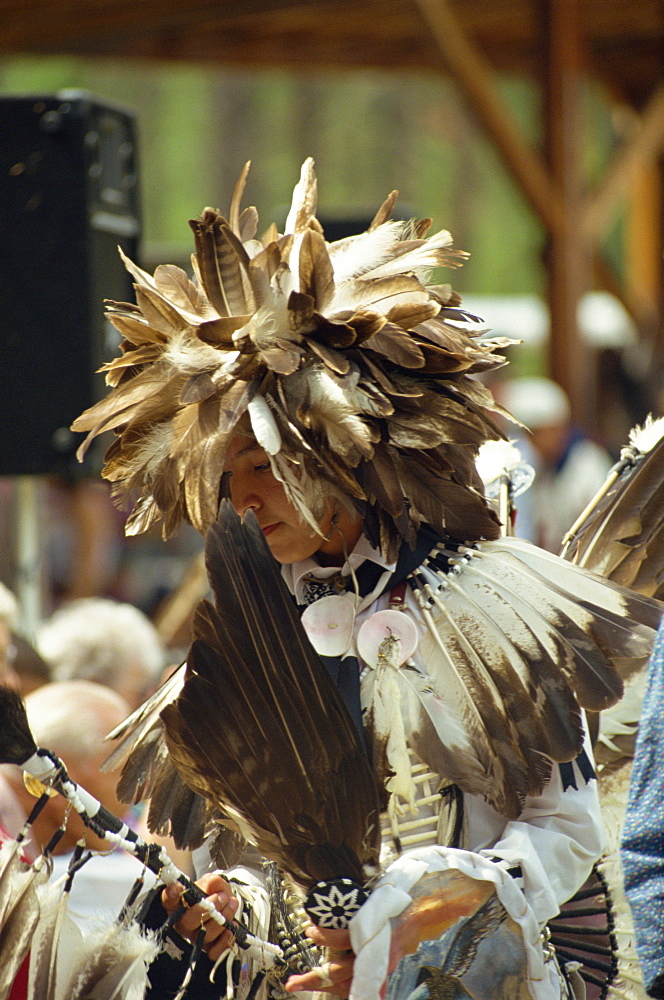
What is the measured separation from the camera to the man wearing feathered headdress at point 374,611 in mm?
1590

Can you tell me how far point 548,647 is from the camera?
1.75 m

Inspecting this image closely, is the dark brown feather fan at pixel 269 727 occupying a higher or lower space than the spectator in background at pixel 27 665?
higher

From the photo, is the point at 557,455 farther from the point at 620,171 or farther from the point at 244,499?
the point at 244,499

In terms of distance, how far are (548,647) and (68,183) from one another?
93.1 inches

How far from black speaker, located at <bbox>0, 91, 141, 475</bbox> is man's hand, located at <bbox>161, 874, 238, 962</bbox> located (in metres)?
1.85

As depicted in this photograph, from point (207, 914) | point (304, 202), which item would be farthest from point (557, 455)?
point (207, 914)

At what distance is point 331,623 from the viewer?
6.00ft

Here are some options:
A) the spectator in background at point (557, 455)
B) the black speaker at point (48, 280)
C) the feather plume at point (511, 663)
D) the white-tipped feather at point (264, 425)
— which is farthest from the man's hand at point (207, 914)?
the spectator in background at point (557, 455)

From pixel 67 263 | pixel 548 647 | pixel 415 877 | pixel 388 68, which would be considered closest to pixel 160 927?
pixel 415 877

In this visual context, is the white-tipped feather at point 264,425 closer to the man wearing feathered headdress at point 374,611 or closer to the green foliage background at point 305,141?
the man wearing feathered headdress at point 374,611

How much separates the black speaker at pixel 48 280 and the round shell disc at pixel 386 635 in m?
1.81

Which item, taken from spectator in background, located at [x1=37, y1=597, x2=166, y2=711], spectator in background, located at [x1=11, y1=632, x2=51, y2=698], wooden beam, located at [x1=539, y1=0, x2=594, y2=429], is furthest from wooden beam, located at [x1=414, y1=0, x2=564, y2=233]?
spectator in background, located at [x1=11, y1=632, x2=51, y2=698]

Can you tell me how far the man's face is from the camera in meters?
1.76

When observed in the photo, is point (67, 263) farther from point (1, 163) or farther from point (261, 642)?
point (261, 642)
